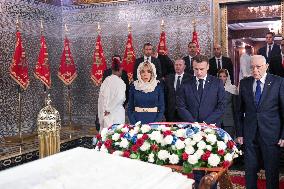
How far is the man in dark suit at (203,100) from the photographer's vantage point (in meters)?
4.37

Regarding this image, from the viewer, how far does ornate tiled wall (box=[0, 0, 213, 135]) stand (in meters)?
8.95

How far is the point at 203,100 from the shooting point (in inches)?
173

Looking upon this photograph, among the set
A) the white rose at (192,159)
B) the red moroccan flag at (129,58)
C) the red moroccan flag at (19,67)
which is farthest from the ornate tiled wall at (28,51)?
the white rose at (192,159)

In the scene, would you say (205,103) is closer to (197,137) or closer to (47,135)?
(197,137)

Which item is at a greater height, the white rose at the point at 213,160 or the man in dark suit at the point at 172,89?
the man in dark suit at the point at 172,89

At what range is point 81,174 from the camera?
188cm

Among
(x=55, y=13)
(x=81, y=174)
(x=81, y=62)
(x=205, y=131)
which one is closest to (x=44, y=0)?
(x=55, y=13)

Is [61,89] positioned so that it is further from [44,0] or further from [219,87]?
[219,87]

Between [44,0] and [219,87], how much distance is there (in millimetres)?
6705

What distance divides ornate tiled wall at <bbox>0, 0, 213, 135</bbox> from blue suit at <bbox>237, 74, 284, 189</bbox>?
468 centimetres

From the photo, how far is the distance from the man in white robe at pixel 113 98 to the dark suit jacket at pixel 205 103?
2.00 meters

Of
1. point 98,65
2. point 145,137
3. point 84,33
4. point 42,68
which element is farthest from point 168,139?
point 84,33

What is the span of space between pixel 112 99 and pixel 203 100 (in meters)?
2.29

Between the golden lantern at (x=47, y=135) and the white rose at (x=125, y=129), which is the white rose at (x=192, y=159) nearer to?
the white rose at (x=125, y=129)
